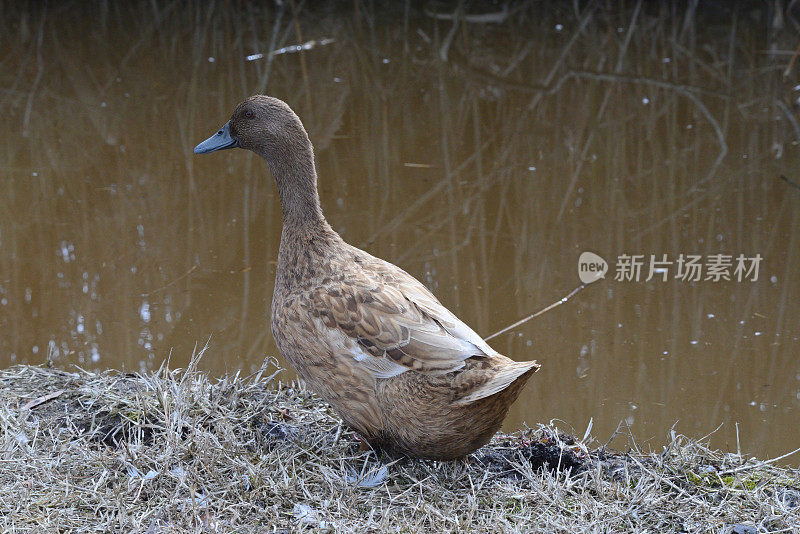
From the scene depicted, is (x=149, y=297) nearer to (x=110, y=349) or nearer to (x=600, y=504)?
(x=110, y=349)

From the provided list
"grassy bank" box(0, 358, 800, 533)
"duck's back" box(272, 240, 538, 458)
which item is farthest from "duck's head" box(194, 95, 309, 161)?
"grassy bank" box(0, 358, 800, 533)

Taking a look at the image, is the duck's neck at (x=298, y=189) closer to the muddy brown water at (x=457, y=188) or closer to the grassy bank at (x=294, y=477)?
the grassy bank at (x=294, y=477)

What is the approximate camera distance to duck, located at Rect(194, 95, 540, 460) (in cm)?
271

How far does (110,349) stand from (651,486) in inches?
Result: 93.2

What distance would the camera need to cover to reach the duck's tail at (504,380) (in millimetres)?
2621

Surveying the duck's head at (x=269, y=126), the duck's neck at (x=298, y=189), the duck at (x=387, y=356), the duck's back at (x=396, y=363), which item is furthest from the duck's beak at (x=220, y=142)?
the duck's back at (x=396, y=363)

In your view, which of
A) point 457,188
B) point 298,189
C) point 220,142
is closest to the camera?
point 298,189

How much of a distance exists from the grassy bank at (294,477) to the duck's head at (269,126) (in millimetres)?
873

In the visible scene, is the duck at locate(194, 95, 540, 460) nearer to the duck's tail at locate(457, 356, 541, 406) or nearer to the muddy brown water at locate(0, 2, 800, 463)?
the duck's tail at locate(457, 356, 541, 406)

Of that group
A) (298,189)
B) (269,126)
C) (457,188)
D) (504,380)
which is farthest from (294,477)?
(457,188)

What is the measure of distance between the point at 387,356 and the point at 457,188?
2739mm

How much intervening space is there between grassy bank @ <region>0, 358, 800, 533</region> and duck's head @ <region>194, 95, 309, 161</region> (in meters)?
0.87

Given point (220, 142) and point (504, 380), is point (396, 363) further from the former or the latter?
point (220, 142)

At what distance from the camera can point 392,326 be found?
2.80 meters
